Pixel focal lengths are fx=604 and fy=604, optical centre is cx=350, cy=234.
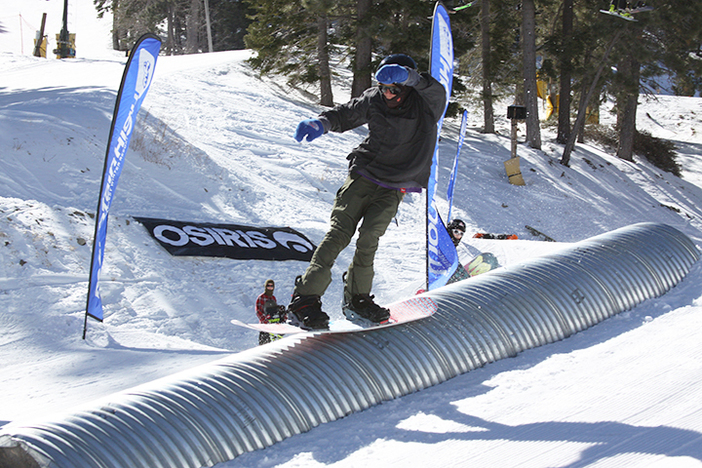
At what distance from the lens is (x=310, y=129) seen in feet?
13.4

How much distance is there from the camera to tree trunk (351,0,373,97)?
1833cm

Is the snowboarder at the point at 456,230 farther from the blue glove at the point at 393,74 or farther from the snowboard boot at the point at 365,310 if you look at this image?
the blue glove at the point at 393,74

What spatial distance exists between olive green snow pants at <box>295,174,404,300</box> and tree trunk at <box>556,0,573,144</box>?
19.2 meters

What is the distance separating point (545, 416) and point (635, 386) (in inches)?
23.8

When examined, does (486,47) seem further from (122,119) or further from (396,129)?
(396,129)

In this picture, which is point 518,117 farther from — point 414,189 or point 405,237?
point 414,189

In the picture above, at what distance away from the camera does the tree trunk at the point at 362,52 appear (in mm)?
18334

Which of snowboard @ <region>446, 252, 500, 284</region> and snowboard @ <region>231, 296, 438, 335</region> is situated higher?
snowboard @ <region>231, 296, 438, 335</region>

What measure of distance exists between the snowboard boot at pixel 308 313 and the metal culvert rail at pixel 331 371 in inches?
5.2

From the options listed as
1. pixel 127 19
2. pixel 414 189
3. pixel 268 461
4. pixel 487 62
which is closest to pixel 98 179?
pixel 414 189

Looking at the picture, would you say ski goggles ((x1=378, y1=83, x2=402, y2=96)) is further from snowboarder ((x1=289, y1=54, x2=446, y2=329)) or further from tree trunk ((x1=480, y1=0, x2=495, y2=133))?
tree trunk ((x1=480, y1=0, x2=495, y2=133))

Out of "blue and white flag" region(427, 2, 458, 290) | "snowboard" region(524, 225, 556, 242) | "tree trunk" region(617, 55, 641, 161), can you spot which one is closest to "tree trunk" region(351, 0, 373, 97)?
"snowboard" region(524, 225, 556, 242)

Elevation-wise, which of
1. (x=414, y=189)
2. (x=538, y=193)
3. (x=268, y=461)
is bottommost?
(x=538, y=193)

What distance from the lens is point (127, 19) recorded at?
34969 millimetres
